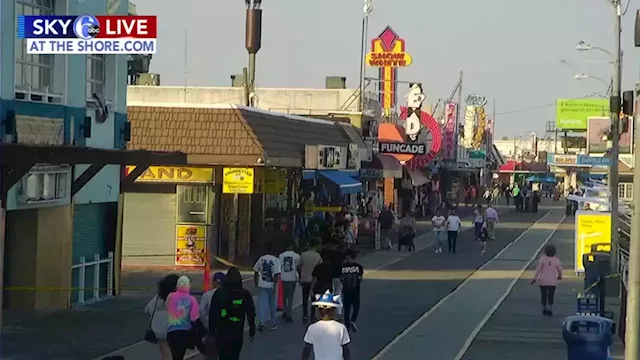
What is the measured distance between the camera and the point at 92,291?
23266 mm

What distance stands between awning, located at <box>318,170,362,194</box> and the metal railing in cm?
1295

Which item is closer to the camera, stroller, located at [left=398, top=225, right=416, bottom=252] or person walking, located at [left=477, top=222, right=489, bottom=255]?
person walking, located at [left=477, top=222, right=489, bottom=255]

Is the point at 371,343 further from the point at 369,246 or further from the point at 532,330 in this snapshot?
the point at 369,246

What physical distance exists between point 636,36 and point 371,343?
7813 mm

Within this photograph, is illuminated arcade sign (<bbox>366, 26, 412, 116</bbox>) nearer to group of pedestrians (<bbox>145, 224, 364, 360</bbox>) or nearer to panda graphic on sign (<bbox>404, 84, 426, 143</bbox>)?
panda graphic on sign (<bbox>404, 84, 426, 143</bbox>)

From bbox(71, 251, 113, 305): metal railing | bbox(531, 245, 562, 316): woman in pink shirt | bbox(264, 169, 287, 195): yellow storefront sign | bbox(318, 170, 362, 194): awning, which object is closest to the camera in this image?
bbox(531, 245, 562, 316): woman in pink shirt

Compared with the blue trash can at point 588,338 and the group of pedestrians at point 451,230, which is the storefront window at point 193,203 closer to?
the group of pedestrians at point 451,230

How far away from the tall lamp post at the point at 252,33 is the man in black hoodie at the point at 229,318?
32.5 meters

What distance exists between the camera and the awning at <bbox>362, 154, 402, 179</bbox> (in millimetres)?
46969

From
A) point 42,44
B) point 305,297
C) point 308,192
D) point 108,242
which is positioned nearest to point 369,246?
point 308,192

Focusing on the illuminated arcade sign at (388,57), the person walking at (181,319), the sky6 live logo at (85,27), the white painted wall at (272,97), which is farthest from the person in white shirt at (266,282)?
the illuminated arcade sign at (388,57)

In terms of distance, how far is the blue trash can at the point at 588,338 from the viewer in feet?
48.1

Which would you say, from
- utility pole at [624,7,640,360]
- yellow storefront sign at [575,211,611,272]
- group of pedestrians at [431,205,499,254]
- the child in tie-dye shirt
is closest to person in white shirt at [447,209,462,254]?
group of pedestrians at [431,205,499,254]

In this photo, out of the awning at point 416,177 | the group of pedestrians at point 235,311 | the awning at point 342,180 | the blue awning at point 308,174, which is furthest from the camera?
the awning at point 416,177
